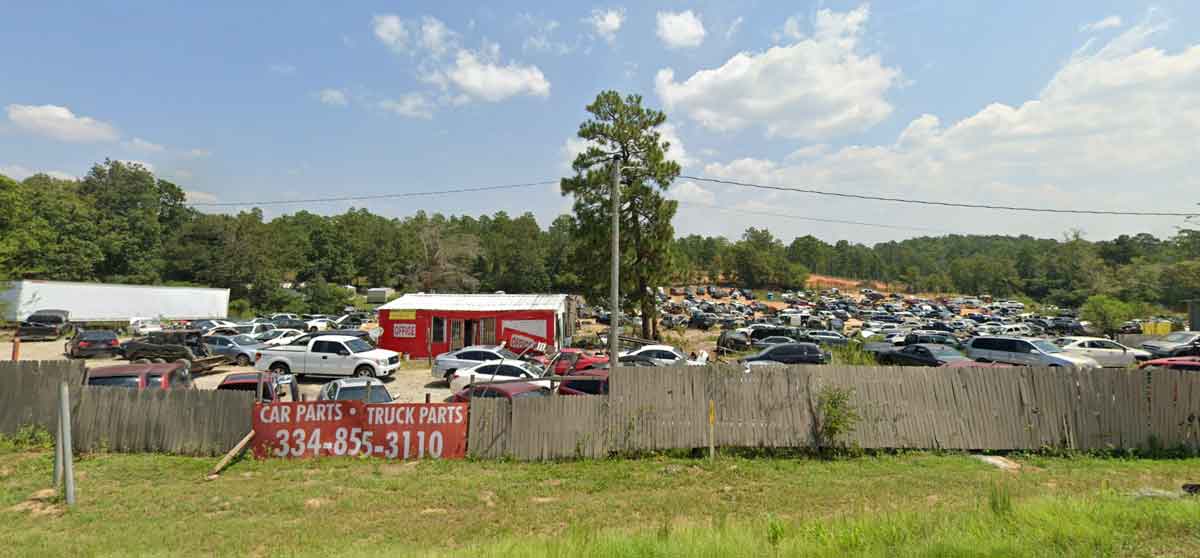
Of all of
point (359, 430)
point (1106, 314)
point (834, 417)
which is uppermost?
point (1106, 314)

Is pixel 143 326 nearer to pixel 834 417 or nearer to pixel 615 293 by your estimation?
pixel 615 293

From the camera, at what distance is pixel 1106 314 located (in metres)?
45.6

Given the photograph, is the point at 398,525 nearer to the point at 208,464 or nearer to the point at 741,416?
the point at 208,464

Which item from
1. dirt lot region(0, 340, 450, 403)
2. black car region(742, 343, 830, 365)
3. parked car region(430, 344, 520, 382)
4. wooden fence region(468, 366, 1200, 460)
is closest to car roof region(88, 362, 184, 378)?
dirt lot region(0, 340, 450, 403)

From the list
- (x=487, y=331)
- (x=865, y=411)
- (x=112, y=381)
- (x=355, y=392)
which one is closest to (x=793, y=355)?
(x=865, y=411)

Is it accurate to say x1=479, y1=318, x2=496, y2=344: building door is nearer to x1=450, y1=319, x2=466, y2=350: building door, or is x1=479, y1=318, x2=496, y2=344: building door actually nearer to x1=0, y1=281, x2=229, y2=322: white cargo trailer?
x1=450, y1=319, x2=466, y2=350: building door

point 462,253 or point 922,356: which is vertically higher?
point 462,253

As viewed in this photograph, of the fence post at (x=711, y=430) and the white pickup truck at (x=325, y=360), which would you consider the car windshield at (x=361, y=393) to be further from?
the white pickup truck at (x=325, y=360)

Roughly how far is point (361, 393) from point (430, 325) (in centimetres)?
1673

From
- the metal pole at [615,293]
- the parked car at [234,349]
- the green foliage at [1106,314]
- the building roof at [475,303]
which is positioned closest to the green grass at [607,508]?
the metal pole at [615,293]

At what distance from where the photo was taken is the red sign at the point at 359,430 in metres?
12.1

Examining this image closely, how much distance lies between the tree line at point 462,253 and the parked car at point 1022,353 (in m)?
17.8

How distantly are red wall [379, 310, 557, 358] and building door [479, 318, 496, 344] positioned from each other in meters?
0.19

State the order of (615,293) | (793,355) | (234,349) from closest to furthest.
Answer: (615,293)
(793,355)
(234,349)
